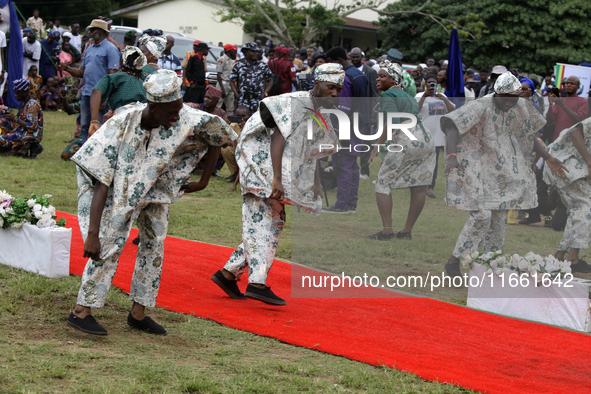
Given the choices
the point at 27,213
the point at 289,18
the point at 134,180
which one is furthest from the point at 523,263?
the point at 289,18

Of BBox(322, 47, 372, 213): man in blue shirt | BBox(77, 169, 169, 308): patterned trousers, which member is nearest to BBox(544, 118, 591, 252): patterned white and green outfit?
BBox(322, 47, 372, 213): man in blue shirt

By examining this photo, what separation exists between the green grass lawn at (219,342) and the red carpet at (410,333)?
205mm

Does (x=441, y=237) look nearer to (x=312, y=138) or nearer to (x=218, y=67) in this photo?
(x=312, y=138)

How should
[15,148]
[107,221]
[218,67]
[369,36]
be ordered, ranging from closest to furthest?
[107,221], [15,148], [218,67], [369,36]

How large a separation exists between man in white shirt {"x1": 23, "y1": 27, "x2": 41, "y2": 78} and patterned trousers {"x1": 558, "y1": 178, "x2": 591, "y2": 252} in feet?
44.0

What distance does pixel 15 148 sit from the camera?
443 inches

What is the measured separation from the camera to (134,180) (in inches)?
153

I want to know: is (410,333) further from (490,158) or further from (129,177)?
(129,177)

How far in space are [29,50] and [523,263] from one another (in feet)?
45.6

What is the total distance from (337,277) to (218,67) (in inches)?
399

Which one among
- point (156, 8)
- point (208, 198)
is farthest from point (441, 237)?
point (156, 8)

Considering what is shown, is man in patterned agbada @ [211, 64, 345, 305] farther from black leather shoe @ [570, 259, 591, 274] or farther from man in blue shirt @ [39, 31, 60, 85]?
man in blue shirt @ [39, 31, 60, 85]

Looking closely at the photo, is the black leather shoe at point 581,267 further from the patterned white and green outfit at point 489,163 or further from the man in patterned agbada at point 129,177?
the man in patterned agbada at point 129,177

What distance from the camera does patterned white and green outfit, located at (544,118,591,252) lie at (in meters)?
5.96
